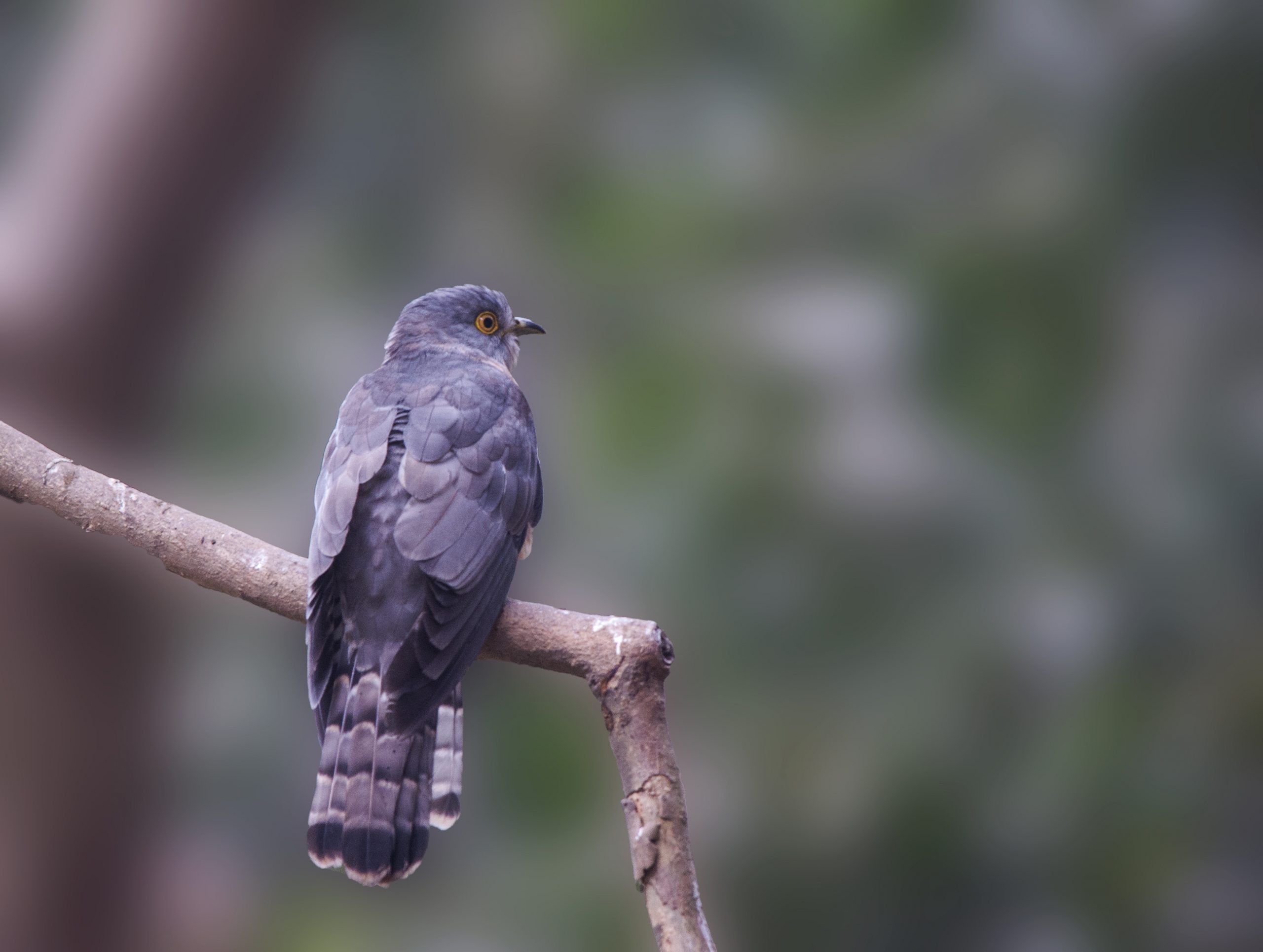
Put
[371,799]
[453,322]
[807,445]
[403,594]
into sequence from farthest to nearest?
[807,445]
[453,322]
[403,594]
[371,799]

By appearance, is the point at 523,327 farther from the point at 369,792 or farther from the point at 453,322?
the point at 369,792

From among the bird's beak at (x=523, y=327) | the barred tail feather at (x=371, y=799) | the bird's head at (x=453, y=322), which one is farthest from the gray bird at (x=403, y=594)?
the bird's beak at (x=523, y=327)

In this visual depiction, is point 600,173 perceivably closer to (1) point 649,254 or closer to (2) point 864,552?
(1) point 649,254

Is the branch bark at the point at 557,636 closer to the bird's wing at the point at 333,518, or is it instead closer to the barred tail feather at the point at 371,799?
the bird's wing at the point at 333,518

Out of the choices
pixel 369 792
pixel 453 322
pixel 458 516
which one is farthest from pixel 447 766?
pixel 453 322

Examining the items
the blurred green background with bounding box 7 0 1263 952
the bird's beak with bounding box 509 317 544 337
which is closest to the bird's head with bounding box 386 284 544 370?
the bird's beak with bounding box 509 317 544 337

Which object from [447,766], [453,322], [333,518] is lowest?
[447,766]

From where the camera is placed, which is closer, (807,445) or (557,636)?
(557,636)
